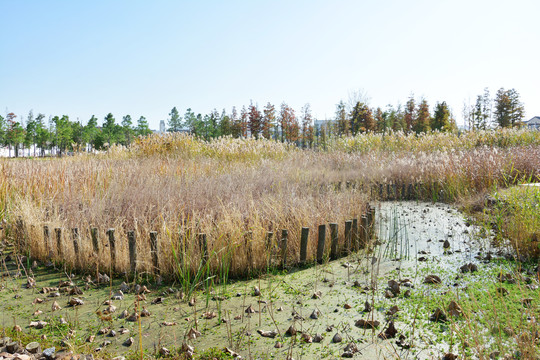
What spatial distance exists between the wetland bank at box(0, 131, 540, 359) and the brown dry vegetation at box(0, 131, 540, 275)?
4cm

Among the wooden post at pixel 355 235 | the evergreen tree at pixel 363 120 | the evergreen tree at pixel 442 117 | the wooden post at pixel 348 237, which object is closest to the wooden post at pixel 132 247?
the wooden post at pixel 348 237

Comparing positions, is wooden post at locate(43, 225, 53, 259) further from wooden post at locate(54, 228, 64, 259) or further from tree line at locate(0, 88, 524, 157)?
tree line at locate(0, 88, 524, 157)

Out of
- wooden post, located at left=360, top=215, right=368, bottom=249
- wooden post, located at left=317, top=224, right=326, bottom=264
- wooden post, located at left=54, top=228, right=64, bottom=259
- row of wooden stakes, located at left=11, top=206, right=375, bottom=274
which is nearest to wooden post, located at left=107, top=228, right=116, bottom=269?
row of wooden stakes, located at left=11, top=206, right=375, bottom=274

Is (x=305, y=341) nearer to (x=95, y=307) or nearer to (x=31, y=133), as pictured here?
(x=95, y=307)

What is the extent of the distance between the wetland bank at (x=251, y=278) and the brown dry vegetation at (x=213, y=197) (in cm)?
4

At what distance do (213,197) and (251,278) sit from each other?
185cm

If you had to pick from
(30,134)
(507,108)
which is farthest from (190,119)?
(507,108)

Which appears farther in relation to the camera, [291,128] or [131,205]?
[291,128]

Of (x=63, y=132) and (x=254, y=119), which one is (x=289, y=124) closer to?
(x=254, y=119)

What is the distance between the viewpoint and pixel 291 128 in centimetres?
3453

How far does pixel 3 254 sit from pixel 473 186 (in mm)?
9026

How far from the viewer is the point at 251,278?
399 cm

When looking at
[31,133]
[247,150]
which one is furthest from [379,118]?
[31,133]

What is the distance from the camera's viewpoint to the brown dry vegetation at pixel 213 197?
409cm
